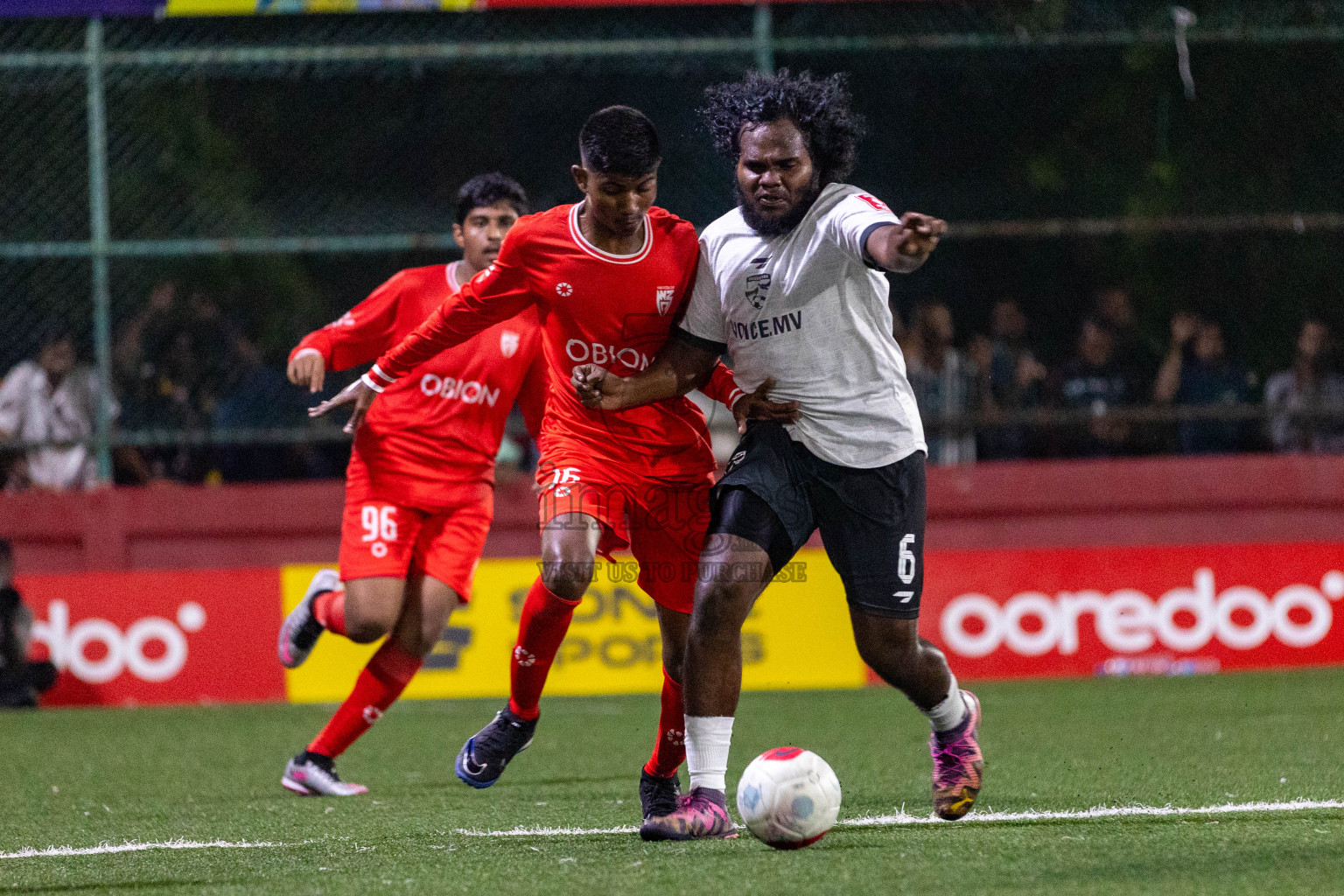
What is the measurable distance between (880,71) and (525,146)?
2494mm

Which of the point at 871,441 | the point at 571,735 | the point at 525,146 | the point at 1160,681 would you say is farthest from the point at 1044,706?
the point at 525,146

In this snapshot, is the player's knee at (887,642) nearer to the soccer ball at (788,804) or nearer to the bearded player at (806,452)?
the bearded player at (806,452)

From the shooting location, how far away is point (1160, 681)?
9766mm

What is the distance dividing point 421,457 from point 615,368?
5.83 feet

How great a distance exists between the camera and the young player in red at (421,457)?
6500 mm

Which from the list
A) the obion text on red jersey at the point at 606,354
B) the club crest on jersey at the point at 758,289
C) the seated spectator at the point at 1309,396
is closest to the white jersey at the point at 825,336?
the club crest on jersey at the point at 758,289

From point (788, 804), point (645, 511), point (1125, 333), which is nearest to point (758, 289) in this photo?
point (645, 511)

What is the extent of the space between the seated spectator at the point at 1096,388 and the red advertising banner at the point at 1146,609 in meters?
1.10

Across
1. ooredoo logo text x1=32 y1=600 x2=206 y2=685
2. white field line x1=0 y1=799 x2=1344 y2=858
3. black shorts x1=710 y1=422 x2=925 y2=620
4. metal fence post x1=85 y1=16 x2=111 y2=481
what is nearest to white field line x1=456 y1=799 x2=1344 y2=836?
white field line x1=0 y1=799 x2=1344 y2=858

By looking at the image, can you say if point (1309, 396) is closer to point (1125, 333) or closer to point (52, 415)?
point (1125, 333)

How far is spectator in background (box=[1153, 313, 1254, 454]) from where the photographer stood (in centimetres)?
1097

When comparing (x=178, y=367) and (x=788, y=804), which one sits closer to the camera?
(x=788, y=804)

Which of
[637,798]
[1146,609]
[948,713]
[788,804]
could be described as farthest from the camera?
[1146,609]

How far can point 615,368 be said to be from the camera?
5.14 meters
